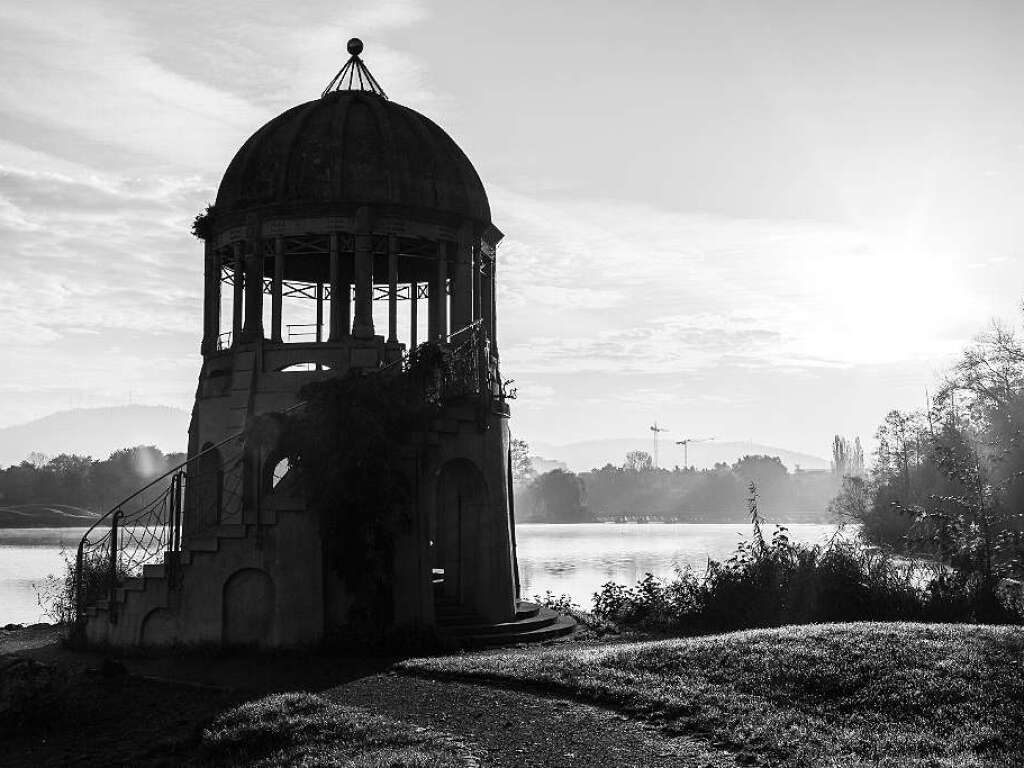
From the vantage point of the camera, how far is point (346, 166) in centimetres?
2462

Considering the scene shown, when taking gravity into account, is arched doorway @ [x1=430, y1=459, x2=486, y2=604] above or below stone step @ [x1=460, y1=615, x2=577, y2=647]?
above

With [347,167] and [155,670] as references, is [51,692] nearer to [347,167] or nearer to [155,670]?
[155,670]

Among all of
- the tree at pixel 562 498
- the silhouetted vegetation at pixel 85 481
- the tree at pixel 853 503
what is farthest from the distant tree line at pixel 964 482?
the tree at pixel 562 498

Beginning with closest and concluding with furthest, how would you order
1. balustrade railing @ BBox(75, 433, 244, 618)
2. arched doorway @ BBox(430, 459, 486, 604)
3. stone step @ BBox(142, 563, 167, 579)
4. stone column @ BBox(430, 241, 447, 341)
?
1. stone step @ BBox(142, 563, 167, 579)
2. balustrade railing @ BBox(75, 433, 244, 618)
3. arched doorway @ BBox(430, 459, 486, 604)
4. stone column @ BBox(430, 241, 447, 341)

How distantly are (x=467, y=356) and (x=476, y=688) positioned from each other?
8872mm

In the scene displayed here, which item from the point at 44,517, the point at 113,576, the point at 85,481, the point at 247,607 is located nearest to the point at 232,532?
the point at 247,607

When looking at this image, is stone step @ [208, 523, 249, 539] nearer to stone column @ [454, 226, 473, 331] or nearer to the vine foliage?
the vine foliage

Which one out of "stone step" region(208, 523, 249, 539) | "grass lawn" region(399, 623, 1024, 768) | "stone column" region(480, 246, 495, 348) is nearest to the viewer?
"grass lawn" region(399, 623, 1024, 768)

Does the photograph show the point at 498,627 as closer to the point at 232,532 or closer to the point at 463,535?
the point at 463,535

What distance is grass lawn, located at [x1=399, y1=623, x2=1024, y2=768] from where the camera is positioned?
11.8 meters

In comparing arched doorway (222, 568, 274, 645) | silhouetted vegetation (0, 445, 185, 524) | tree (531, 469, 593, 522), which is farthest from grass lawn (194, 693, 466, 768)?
tree (531, 469, 593, 522)

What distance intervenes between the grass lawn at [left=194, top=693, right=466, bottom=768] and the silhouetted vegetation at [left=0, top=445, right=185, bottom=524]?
392 ft

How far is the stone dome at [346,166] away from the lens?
2459 centimetres

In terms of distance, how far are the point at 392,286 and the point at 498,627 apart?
310 inches
